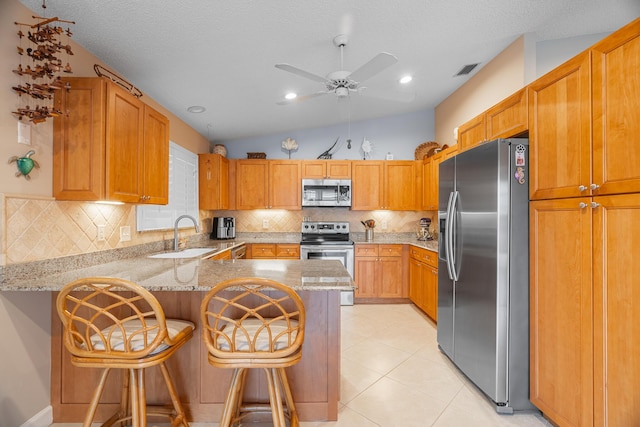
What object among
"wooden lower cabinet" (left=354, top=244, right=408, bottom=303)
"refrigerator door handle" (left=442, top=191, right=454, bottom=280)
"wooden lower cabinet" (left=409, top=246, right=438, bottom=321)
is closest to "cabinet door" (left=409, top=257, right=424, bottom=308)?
"wooden lower cabinet" (left=409, top=246, right=438, bottom=321)

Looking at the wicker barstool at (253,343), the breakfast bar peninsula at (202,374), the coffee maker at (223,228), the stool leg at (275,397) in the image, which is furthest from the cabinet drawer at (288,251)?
the stool leg at (275,397)

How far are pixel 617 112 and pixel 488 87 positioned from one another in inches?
84.6

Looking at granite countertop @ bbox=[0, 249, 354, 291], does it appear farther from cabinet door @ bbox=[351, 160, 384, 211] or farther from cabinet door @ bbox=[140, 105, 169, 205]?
cabinet door @ bbox=[351, 160, 384, 211]

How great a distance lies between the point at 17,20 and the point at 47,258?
1.37 m

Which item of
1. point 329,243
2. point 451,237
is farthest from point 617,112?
point 329,243

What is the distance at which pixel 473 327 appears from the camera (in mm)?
2225

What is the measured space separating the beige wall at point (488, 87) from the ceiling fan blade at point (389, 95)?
0.64 metres

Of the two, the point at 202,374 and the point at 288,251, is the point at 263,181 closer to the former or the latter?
the point at 288,251

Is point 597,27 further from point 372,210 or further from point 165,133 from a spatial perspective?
point 165,133

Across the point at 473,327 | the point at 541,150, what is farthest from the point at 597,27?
the point at 473,327

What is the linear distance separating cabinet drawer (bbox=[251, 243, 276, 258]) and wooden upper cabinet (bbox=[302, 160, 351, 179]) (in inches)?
48.5

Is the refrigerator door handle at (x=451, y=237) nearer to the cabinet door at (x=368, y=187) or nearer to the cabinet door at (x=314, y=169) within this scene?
the cabinet door at (x=368, y=187)

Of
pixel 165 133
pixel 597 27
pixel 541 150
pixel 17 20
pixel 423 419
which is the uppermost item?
pixel 597 27

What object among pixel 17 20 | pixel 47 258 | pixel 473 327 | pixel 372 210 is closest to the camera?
pixel 17 20
